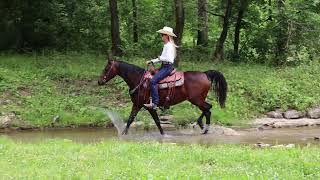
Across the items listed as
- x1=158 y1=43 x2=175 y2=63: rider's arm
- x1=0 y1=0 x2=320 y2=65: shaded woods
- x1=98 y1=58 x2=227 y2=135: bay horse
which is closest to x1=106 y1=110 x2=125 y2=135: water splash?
x1=98 y1=58 x2=227 y2=135: bay horse

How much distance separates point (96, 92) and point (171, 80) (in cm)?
511

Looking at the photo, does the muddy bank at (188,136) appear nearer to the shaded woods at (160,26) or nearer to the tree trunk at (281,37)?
the shaded woods at (160,26)

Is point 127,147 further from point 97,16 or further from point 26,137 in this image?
point 97,16

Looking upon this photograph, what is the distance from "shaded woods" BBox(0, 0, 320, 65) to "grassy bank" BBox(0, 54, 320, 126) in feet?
7.37

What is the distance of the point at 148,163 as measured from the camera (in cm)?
942

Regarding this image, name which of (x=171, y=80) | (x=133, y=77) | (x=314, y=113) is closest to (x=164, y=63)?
(x=171, y=80)

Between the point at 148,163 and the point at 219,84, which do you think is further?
the point at 219,84

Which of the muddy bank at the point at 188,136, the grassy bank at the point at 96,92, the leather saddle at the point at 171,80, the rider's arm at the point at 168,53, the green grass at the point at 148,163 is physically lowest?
the muddy bank at the point at 188,136

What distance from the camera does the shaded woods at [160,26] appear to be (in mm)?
25953

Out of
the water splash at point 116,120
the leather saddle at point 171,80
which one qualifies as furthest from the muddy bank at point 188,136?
the leather saddle at point 171,80

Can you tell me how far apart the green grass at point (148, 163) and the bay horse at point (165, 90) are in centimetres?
440

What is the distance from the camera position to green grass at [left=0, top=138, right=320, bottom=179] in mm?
8266

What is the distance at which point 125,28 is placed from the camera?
3247 centimetres

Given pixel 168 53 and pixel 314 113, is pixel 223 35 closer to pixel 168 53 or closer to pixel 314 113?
pixel 314 113
